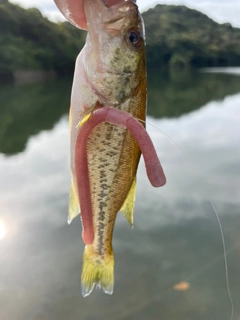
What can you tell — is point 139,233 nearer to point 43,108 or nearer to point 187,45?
point 43,108

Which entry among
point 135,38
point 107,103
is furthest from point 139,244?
point 135,38

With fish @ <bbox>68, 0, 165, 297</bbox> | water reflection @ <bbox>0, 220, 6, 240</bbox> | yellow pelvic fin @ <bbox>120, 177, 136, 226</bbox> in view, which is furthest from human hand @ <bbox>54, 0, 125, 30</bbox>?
water reflection @ <bbox>0, 220, 6, 240</bbox>

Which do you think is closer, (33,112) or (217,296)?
(217,296)

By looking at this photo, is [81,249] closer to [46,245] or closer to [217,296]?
[46,245]

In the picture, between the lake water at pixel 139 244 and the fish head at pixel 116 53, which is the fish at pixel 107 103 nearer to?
the fish head at pixel 116 53

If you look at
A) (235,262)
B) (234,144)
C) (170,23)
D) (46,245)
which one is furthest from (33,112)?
(170,23)

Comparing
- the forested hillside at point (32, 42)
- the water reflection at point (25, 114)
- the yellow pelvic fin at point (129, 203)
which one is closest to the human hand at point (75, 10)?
the yellow pelvic fin at point (129, 203)
